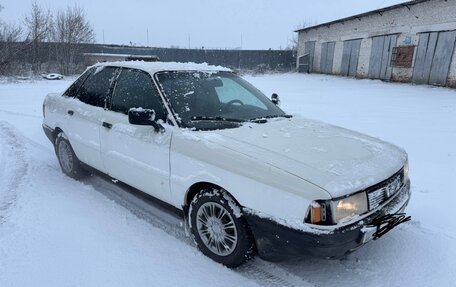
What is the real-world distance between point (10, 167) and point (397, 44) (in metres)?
17.4

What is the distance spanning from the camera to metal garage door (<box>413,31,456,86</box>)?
1438 centimetres

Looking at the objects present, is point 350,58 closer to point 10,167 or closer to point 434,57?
point 434,57

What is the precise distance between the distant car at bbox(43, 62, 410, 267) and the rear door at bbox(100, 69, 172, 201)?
0.01 meters

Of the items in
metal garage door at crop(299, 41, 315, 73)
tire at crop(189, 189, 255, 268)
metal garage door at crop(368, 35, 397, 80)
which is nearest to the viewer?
tire at crop(189, 189, 255, 268)

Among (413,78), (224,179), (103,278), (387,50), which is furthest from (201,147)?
(387,50)

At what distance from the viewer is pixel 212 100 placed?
Answer: 11.8 ft

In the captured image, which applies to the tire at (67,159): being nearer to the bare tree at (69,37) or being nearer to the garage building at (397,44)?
the garage building at (397,44)

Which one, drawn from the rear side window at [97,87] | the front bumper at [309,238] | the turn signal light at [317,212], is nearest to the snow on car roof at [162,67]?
the rear side window at [97,87]

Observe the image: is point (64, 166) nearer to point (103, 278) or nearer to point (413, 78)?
point (103, 278)

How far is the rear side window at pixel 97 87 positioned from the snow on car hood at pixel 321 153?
1771 millimetres

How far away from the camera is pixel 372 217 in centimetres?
257

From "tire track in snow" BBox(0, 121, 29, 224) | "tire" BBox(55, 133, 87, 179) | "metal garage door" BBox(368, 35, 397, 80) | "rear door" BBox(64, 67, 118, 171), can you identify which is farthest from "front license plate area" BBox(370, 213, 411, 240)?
"metal garage door" BBox(368, 35, 397, 80)

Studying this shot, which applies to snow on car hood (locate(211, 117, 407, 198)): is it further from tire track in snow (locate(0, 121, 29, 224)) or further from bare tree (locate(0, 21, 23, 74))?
bare tree (locate(0, 21, 23, 74))

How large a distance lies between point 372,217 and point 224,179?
114 centimetres
